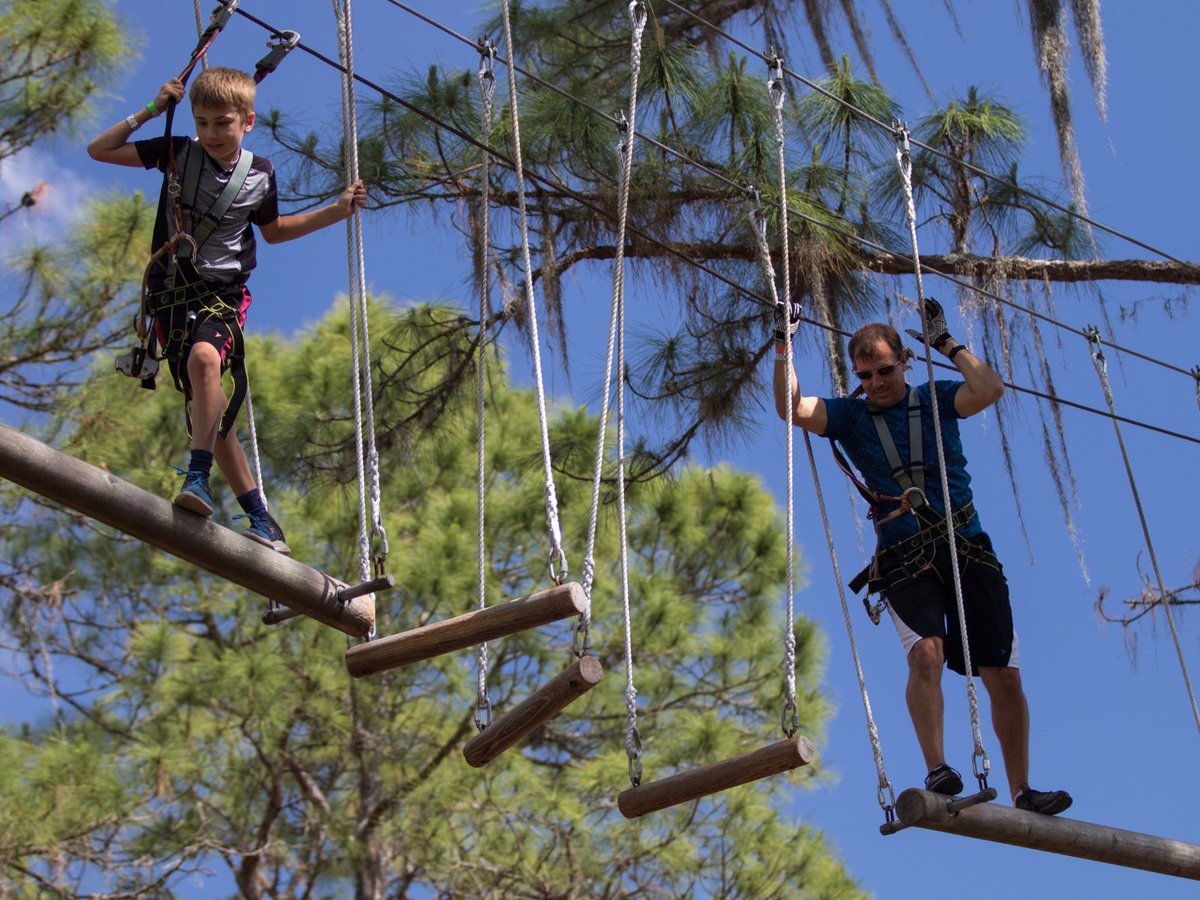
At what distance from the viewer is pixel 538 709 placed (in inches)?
130

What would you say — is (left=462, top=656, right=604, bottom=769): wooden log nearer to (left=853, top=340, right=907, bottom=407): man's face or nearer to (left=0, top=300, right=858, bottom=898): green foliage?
(left=853, top=340, right=907, bottom=407): man's face

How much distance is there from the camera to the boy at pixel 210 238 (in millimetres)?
3328

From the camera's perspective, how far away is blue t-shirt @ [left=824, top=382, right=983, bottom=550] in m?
3.92

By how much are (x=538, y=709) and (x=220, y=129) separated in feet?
4.02

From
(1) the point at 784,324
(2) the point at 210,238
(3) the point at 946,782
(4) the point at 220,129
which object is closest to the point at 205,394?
(2) the point at 210,238

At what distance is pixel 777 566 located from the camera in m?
10.8

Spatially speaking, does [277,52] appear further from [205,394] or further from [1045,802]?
[1045,802]

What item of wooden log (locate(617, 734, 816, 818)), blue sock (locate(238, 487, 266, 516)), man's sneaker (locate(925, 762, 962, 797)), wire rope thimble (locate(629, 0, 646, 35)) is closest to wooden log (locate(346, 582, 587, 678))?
blue sock (locate(238, 487, 266, 516))

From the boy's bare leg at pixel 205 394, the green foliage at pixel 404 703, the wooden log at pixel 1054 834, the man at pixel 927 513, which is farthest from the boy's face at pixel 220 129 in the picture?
the green foliage at pixel 404 703

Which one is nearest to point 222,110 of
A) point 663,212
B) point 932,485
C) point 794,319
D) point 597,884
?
point 794,319

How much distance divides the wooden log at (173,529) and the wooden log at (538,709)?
318 mm

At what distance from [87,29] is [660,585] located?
4.24 meters

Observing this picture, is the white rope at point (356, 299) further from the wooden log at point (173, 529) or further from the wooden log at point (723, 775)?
the wooden log at point (723, 775)

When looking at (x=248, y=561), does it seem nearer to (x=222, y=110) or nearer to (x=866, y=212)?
(x=222, y=110)
